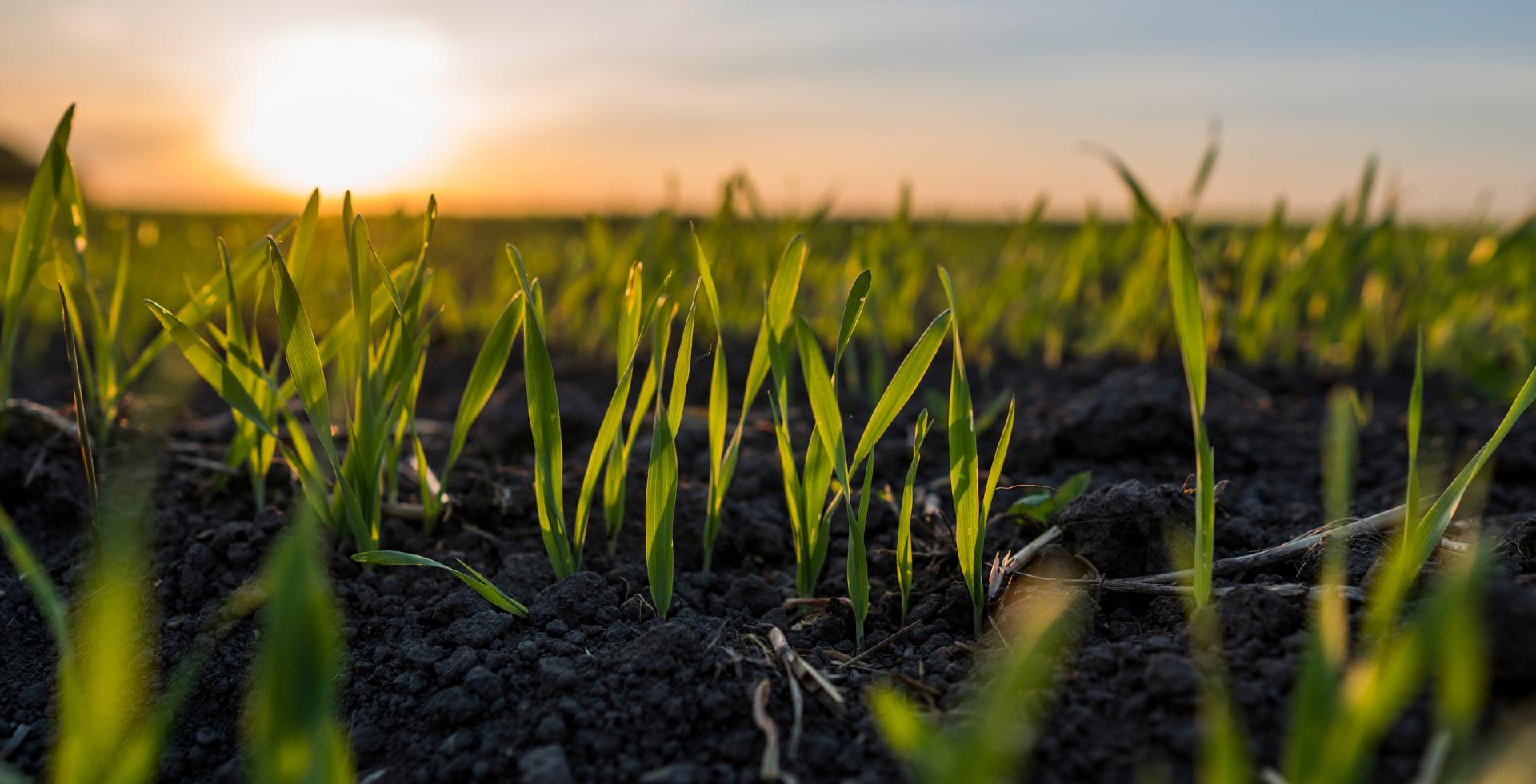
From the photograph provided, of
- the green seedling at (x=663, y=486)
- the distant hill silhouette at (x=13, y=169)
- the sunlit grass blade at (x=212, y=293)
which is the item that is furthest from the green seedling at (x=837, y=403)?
the distant hill silhouette at (x=13, y=169)

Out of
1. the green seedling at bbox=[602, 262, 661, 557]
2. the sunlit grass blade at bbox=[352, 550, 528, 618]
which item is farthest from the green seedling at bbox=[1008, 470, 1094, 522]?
the sunlit grass blade at bbox=[352, 550, 528, 618]

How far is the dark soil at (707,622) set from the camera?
81 cm

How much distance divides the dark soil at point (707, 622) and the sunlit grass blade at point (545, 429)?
66 mm

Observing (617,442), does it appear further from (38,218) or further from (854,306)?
(38,218)

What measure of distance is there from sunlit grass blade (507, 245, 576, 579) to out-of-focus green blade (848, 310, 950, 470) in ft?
1.19

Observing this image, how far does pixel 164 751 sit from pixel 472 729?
31cm

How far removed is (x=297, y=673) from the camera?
0.54 m

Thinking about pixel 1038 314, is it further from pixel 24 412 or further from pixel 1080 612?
pixel 24 412

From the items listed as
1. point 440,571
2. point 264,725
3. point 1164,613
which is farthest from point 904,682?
point 440,571

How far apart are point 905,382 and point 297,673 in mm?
678

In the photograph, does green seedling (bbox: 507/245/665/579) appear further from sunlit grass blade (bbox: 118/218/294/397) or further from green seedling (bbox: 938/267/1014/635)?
sunlit grass blade (bbox: 118/218/294/397)

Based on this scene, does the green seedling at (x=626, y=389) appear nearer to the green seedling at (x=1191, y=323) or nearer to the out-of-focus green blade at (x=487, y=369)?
the out-of-focus green blade at (x=487, y=369)

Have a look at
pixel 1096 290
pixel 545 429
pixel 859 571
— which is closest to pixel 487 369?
pixel 545 429

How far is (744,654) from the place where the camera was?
3.23 feet
